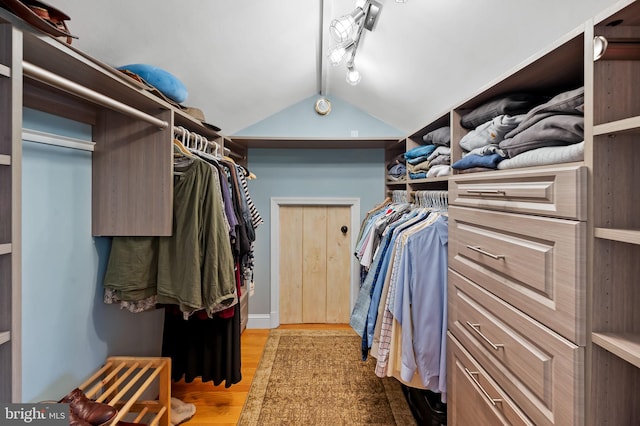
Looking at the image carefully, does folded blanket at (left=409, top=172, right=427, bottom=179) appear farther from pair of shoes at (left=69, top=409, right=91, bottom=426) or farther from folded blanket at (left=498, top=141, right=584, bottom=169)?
pair of shoes at (left=69, top=409, right=91, bottom=426)

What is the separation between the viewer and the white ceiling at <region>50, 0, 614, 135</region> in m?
1.25

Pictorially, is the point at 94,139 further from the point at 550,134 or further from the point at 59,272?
the point at 550,134

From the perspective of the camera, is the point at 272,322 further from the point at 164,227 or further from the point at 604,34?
the point at 604,34

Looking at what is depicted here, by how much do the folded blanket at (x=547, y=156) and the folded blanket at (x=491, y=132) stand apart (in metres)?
0.15

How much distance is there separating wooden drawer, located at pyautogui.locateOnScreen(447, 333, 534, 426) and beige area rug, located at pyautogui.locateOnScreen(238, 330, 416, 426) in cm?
74

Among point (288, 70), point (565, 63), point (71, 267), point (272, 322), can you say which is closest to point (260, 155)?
point (288, 70)

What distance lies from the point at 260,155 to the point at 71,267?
84.7 inches

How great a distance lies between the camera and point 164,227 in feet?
5.01

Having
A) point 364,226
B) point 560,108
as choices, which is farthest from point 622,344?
point 364,226

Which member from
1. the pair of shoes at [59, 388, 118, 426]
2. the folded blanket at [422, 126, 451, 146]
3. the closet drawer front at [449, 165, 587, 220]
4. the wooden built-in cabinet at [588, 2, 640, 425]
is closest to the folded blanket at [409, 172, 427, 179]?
the folded blanket at [422, 126, 451, 146]

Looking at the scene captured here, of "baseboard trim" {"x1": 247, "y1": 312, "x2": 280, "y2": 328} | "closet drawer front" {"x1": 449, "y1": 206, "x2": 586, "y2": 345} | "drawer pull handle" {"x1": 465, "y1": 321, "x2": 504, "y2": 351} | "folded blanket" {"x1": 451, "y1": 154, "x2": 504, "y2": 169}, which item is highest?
"folded blanket" {"x1": 451, "y1": 154, "x2": 504, "y2": 169}

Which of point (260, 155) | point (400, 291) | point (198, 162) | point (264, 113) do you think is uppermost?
point (264, 113)

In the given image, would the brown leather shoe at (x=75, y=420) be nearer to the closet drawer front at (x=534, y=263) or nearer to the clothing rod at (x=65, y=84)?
the clothing rod at (x=65, y=84)

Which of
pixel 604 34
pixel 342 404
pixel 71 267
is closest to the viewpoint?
pixel 604 34
